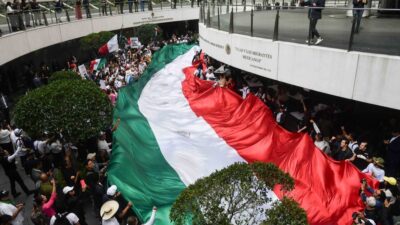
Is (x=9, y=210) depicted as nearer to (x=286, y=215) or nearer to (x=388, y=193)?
(x=286, y=215)

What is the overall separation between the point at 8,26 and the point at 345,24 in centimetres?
1125

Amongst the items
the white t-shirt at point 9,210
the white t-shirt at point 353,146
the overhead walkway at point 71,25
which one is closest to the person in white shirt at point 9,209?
the white t-shirt at point 9,210

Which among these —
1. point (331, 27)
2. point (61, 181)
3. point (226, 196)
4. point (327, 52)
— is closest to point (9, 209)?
point (61, 181)

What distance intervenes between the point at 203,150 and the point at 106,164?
2.37 metres

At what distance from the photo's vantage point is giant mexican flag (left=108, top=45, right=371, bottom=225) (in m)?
7.00

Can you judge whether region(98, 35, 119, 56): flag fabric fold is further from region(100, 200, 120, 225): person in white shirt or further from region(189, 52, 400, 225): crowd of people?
region(100, 200, 120, 225): person in white shirt

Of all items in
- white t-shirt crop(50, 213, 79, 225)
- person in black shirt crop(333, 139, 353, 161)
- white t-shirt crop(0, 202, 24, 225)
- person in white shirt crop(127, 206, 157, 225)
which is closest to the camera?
person in white shirt crop(127, 206, 157, 225)

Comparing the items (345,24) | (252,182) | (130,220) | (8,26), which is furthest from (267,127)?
(8,26)

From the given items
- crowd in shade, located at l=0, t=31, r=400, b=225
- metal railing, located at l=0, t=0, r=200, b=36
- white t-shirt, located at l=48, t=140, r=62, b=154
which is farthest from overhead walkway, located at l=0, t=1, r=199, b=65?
white t-shirt, located at l=48, t=140, r=62, b=154

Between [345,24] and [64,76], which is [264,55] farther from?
[64,76]

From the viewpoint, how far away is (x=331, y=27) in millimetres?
8445

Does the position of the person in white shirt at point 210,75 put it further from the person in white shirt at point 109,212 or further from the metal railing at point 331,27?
the person in white shirt at point 109,212

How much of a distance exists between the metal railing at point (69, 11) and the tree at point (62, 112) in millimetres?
6628

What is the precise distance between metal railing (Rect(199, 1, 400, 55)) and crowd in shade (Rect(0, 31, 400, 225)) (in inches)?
77.4
